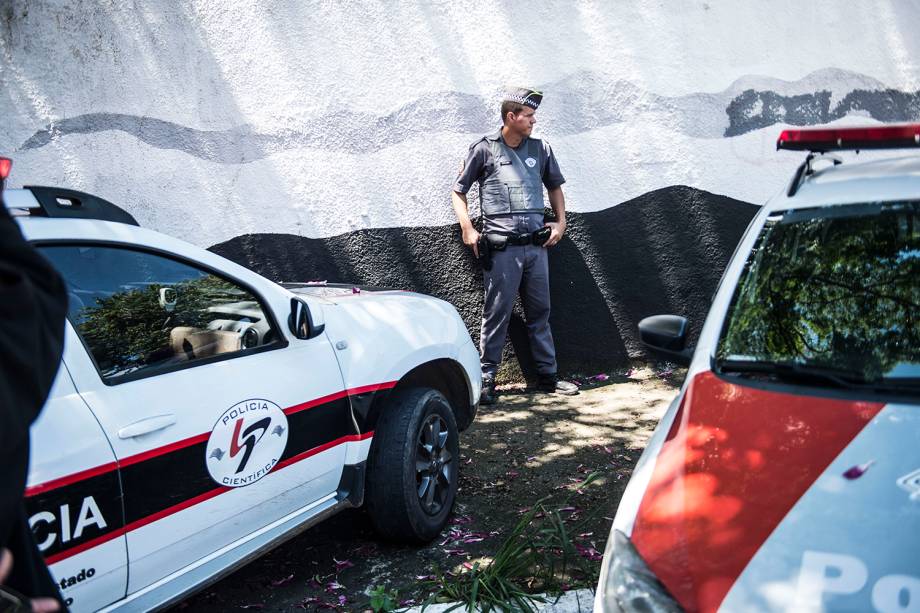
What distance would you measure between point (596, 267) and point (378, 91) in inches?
89.7

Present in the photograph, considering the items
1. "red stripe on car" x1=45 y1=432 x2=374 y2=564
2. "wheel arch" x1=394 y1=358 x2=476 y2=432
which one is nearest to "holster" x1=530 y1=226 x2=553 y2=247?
"wheel arch" x1=394 y1=358 x2=476 y2=432

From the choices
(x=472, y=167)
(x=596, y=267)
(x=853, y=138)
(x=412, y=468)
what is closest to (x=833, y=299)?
(x=853, y=138)

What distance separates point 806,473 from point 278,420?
183cm

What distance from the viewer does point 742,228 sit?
22.1 ft

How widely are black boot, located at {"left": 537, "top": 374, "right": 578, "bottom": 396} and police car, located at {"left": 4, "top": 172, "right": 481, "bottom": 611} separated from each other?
2661 mm

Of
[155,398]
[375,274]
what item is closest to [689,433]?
[155,398]

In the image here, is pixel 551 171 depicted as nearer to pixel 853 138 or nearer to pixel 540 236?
pixel 540 236

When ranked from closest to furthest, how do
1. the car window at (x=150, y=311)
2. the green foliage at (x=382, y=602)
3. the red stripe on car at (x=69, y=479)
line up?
the red stripe on car at (x=69, y=479), the car window at (x=150, y=311), the green foliage at (x=382, y=602)

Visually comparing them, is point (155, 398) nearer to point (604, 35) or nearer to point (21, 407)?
point (21, 407)

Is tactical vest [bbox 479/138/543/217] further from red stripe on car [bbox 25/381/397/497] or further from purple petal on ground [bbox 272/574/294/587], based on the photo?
purple petal on ground [bbox 272/574/294/587]

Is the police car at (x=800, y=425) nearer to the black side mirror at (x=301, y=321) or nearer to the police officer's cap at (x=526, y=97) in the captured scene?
the black side mirror at (x=301, y=321)

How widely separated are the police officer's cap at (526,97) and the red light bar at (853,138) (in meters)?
3.30

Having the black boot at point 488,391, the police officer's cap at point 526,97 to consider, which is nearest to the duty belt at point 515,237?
the police officer's cap at point 526,97

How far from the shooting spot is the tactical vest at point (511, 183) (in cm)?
607
